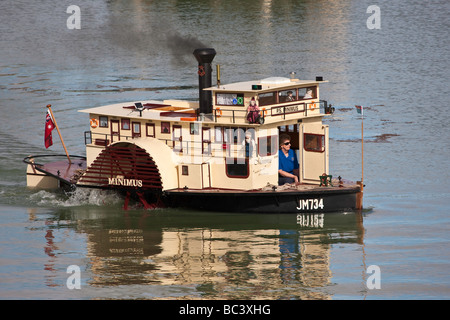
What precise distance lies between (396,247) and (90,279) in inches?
408

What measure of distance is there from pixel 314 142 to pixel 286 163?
Answer: 1378mm

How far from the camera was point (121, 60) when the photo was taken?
72.9 meters

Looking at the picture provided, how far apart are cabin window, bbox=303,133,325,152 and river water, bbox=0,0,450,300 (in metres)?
2.96

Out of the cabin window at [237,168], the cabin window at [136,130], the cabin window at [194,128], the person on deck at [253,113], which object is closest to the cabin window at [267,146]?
the cabin window at [237,168]

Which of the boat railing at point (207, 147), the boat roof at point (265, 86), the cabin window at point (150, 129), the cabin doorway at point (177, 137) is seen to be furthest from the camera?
the cabin window at point (150, 129)

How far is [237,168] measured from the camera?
32.3m

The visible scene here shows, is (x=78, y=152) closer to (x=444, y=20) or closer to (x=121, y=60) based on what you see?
(x=121, y=60)

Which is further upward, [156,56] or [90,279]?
[156,56]

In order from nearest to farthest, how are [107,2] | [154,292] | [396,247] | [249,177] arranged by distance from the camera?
1. [154,292]
2. [396,247]
3. [249,177]
4. [107,2]

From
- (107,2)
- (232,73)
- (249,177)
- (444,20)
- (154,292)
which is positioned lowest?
(154,292)

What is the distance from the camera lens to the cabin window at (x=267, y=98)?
32.3m

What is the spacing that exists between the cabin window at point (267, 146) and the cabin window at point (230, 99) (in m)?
1.61

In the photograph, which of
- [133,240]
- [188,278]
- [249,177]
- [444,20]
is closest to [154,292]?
[188,278]

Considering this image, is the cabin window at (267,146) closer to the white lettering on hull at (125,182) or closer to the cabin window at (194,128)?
the cabin window at (194,128)
